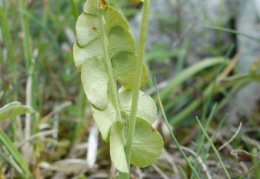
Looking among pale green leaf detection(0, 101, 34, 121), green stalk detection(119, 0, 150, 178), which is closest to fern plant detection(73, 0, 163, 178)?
green stalk detection(119, 0, 150, 178)

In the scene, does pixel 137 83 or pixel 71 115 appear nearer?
pixel 137 83

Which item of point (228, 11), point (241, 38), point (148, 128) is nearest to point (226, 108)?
point (241, 38)

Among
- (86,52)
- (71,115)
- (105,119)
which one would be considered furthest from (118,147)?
(71,115)

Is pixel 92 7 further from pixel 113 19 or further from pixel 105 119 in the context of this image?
pixel 105 119

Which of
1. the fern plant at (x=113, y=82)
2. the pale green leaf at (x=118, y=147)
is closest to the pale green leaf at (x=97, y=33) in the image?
the fern plant at (x=113, y=82)

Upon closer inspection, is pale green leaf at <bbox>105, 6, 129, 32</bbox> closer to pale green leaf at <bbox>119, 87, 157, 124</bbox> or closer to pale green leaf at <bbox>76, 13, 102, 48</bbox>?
pale green leaf at <bbox>76, 13, 102, 48</bbox>

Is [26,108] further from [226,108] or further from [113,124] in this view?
[226,108]
